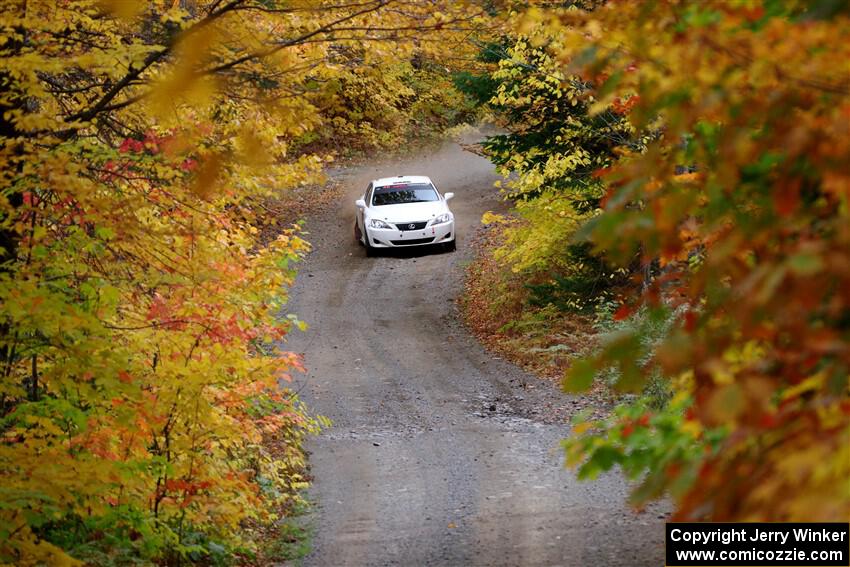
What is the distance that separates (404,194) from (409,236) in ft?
3.58

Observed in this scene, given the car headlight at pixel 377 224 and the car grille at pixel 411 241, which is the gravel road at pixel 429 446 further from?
the car headlight at pixel 377 224

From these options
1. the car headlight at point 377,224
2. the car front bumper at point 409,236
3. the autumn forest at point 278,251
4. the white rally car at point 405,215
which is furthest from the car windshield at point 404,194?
the autumn forest at point 278,251

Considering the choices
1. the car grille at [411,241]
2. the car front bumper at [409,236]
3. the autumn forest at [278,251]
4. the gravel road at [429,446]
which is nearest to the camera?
the autumn forest at [278,251]

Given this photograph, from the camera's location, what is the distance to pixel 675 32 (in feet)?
Answer: 11.5

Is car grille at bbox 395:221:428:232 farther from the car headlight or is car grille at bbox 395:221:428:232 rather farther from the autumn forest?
the autumn forest

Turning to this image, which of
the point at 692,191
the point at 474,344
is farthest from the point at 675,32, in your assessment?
the point at 474,344

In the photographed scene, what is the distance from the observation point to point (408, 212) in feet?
73.5

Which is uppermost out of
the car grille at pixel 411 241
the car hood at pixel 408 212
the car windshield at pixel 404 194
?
the car windshield at pixel 404 194

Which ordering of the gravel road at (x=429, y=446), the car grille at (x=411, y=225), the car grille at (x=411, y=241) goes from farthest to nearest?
the car grille at (x=411, y=241), the car grille at (x=411, y=225), the gravel road at (x=429, y=446)

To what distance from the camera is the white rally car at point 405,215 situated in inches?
885

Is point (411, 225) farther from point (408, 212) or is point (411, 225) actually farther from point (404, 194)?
point (404, 194)

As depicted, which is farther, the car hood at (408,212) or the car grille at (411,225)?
Answer: the car grille at (411,225)

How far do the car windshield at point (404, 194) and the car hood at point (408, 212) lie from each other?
0.57 feet

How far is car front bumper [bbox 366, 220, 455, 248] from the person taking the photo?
74.3ft
